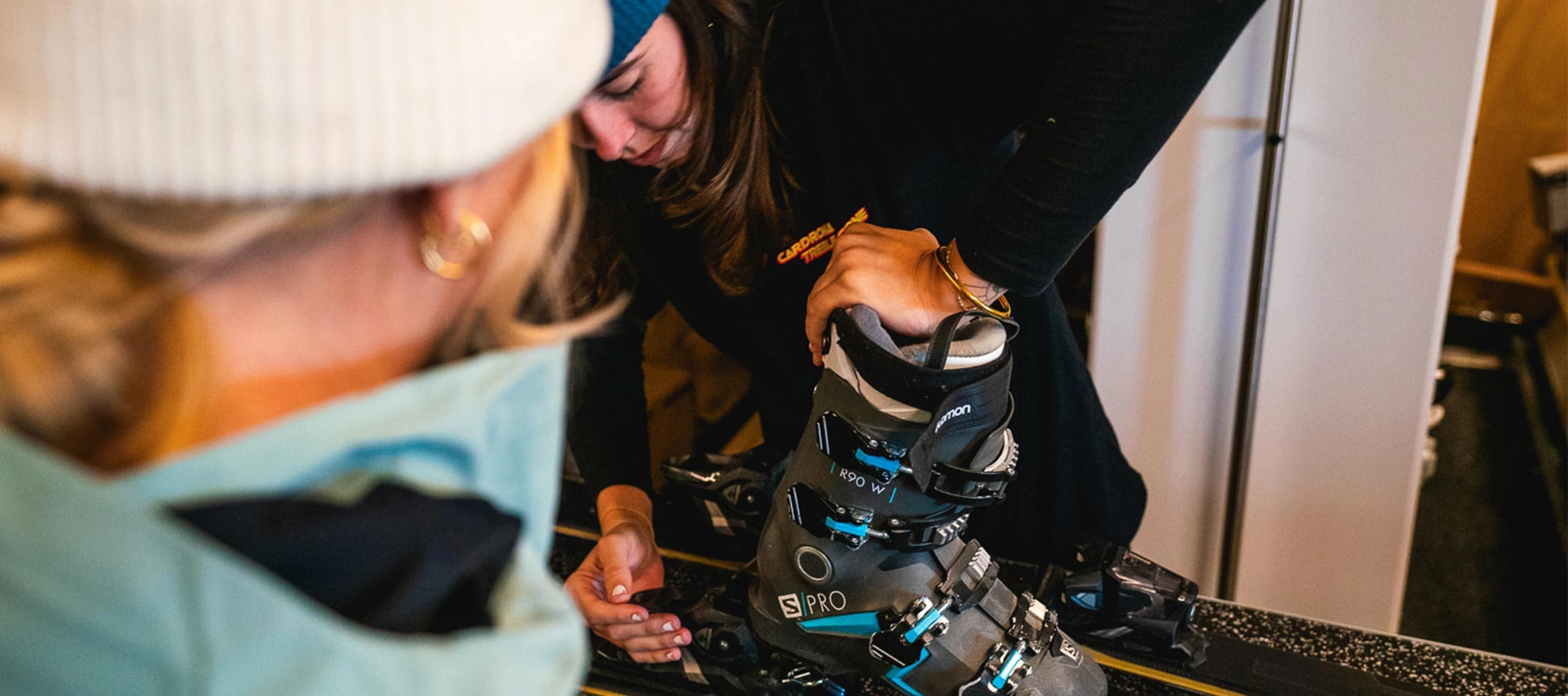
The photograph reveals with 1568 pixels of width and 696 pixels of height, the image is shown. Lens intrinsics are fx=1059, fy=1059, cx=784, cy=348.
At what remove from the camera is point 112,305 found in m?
0.41

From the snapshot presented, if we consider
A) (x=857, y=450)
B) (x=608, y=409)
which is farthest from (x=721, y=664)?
(x=608, y=409)

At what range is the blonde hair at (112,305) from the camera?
1.30 feet

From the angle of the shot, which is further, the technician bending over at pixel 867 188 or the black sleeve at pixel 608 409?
the black sleeve at pixel 608 409

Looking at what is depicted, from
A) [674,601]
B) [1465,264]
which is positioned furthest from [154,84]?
[1465,264]

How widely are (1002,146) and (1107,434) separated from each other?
0.39 m

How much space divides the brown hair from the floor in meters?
1.53

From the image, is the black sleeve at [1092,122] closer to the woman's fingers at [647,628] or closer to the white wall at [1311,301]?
the woman's fingers at [647,628]

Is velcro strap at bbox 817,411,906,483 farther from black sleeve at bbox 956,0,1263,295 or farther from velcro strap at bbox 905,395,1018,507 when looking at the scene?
black sleeve at bbox 956,0,1263,295

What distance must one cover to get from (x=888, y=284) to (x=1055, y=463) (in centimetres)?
53

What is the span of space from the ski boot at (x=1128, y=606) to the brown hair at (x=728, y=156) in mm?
463

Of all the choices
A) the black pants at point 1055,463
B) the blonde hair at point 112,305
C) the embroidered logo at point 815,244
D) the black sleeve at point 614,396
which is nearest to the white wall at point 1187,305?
the black pants at point 1055,463

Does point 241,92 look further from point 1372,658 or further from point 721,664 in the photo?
point 1372,658

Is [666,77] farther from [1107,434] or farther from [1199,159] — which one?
[1199,159]

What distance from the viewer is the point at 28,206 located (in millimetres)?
398
